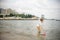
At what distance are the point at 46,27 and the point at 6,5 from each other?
720 mm

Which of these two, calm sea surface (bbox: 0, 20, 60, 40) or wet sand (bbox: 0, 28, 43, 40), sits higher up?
calm sea surface (bbox: 0, 20, 60, 40)

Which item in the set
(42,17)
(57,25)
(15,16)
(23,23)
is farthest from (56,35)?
(15,16)

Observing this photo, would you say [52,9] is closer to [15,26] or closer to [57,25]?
[57,25]

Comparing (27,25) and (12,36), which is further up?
(27,25)

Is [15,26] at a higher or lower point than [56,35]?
higher

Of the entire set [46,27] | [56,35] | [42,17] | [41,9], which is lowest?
[56,35]

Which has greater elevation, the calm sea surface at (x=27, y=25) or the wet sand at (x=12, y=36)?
the calm sea surface at (x=27, y=25)

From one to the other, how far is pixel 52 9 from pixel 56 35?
421 millimetres

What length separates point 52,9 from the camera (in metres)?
2.02

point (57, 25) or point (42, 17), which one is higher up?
point (42, 17)

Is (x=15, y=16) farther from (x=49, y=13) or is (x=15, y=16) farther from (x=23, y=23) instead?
(x=49, y=13)

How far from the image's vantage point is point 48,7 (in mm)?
2018

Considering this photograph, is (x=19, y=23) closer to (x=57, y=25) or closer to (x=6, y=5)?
(x=6, y=5)

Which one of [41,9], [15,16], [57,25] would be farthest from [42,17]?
[15,16]
